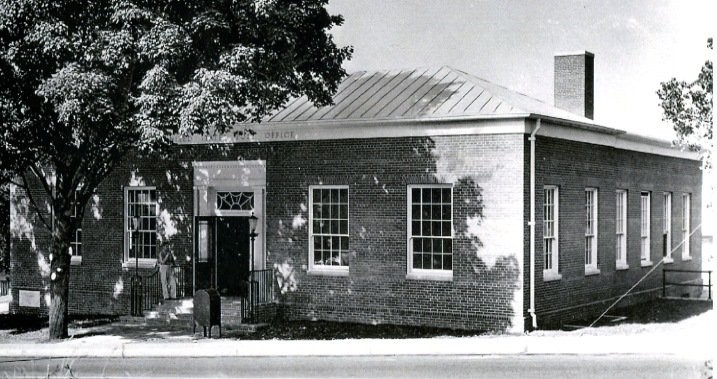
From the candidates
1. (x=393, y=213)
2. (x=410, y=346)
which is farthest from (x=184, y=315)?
(x=410, y=346)

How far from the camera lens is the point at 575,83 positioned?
1045 inches

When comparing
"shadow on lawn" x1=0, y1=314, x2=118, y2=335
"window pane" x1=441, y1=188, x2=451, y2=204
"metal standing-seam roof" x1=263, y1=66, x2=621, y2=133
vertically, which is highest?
"metal standing-seam roof" x1=263, y1=66, x2=621, y2=133

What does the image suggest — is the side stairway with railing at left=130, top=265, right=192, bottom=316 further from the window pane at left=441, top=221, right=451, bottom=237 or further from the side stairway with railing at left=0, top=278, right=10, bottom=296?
the side stairway with railing at left=0, top=278, right=10, bottom=296

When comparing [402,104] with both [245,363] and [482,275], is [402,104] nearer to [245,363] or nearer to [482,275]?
[482,275]

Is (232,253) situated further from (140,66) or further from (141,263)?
(140,66)

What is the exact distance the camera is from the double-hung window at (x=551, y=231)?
20.6 meters

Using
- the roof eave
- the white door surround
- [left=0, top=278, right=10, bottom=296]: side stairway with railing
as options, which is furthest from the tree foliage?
[left=0, top=278, right=10, bottom=296]: side stairway with railing

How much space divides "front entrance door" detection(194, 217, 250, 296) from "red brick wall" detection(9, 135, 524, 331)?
57 cm

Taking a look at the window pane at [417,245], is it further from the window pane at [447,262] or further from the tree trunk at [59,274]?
the tree trunk at [59,274]

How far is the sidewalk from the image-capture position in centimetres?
1578

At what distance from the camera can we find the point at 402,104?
21.0m

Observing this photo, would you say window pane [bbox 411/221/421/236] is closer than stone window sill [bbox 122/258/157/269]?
Yes

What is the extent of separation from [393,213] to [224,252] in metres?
5.21

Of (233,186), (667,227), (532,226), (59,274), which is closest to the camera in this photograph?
(59,274)
